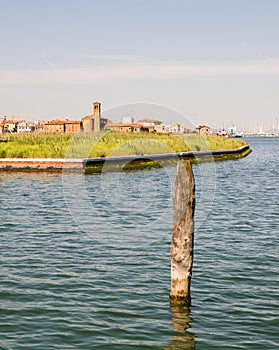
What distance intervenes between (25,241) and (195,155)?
1837 inches

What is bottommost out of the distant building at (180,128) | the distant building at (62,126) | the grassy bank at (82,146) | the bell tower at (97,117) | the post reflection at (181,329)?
the post reflection at (181,329)

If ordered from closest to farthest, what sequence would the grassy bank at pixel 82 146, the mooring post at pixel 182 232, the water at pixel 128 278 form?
1. the water at pixel 128 278
2. the mooring post at pixel 182 232
3. the grassy bank at pixel 82 146

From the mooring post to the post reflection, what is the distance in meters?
0.33

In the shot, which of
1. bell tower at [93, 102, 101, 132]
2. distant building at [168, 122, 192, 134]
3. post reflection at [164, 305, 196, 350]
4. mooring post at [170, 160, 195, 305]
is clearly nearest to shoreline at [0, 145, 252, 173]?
distant building at [168, 122, 192, 134]

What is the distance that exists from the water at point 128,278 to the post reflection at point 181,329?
2 centimetres

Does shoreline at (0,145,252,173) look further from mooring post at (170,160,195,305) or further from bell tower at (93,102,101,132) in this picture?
mooring post at (170,160,195,305)

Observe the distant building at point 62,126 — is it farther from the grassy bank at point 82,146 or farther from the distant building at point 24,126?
the grassy bank at point 82,146

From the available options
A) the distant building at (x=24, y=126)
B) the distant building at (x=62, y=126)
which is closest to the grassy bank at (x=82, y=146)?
the distant building at (x=62, y=126)

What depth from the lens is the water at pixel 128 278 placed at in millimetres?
9883

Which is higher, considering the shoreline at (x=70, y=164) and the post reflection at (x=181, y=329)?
the shoreline at (x=70, y=164)

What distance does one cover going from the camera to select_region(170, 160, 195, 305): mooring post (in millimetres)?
10602

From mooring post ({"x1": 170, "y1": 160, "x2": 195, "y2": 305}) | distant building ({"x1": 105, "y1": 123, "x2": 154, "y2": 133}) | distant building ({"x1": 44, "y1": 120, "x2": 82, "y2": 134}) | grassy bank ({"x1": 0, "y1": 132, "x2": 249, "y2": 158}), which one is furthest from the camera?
distant building ({"x1": 44, "y1": 120, "x2": 82, "y2": 134})

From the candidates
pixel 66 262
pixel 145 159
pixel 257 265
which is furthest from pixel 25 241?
pixel 145 159

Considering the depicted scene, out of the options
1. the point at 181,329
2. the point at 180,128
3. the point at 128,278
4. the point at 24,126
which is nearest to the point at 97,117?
the point at 180,128
